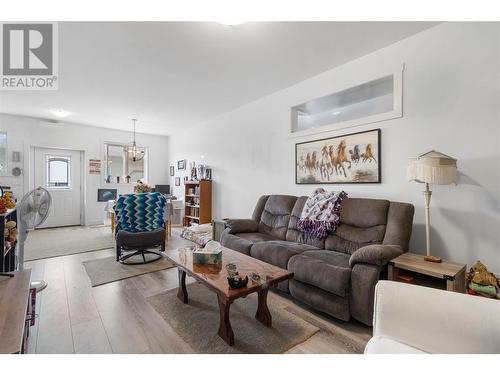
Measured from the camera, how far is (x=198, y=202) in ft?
17.5

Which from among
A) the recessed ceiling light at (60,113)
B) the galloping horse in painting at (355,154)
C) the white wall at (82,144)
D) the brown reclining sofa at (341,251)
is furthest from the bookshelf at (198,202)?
the galloping horse in painting at (355,154)

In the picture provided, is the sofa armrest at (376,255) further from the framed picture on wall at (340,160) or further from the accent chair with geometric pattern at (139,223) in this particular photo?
the accent chair with geometric pattern at (139,223)

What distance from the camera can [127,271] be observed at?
2.93m

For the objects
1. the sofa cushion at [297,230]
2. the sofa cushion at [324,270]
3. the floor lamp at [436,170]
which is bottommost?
the sofa cushion at [324,270]

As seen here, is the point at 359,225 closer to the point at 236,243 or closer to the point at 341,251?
the point at 341,251

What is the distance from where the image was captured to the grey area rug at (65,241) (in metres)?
3.71

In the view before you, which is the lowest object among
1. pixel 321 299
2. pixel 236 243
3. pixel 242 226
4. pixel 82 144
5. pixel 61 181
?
pixel 321 299

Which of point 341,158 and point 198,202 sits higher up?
point 341,158

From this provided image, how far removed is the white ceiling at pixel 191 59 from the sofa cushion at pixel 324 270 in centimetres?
217

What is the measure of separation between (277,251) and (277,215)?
0.93 meters

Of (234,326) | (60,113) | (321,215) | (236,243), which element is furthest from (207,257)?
(60,113)

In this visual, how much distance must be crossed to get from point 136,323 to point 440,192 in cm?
291
